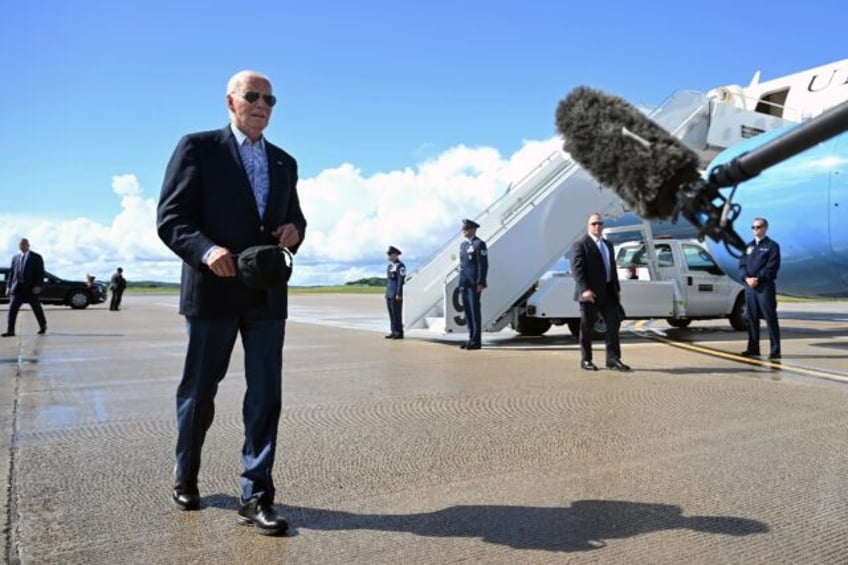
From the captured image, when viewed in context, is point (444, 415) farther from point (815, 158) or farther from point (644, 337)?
point (644, 337)

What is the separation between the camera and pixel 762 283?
880 cm

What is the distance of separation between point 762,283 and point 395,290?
6.41 meters

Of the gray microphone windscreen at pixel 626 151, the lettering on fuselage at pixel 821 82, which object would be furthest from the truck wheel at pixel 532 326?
the gray microphone windscreen at pixel 626 151

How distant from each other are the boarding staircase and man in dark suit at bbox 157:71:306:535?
7.67 meters

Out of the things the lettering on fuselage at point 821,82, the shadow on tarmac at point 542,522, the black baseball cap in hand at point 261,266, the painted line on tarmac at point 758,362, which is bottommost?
the shadow on tarmac at point 542,522

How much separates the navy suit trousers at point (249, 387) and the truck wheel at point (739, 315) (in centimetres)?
1200

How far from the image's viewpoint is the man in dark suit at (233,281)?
3.04m

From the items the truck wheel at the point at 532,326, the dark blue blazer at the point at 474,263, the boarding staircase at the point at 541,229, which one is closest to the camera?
Answer: the dark blue blazer at the point at 474,263

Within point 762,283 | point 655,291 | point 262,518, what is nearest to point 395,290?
point 655,291

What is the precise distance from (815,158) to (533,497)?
22.0ft

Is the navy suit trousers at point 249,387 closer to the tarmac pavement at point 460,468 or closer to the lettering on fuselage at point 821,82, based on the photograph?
the tarmac pavement at point 460,468

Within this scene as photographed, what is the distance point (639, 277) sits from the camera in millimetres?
12422

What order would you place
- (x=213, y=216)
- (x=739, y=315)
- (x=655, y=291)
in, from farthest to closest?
1. (x=739, y=315)
2. (x=655, y=291)
3. (x=213, y=216)

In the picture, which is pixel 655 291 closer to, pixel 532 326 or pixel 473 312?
pixel 532 326
